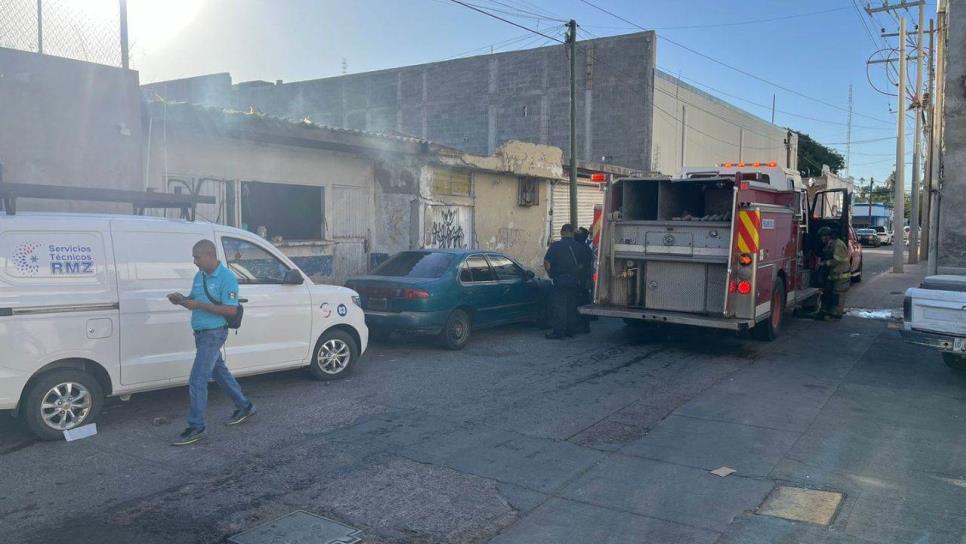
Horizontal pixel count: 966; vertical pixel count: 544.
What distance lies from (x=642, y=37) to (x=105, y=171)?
22660 millimetres

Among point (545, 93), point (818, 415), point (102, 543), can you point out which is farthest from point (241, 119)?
point (545, 93)

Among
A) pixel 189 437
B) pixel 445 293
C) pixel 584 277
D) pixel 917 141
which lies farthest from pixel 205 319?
pixel 917 141

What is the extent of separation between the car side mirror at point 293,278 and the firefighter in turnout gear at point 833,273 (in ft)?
32.6

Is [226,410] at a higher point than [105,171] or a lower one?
lower

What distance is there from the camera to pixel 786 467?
5.64m

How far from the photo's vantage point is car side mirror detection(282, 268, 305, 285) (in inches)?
308

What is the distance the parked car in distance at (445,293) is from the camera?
9.84m

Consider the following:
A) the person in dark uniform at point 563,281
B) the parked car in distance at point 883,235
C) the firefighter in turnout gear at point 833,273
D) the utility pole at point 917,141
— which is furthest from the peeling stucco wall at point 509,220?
the parked car in distance at point 883,235

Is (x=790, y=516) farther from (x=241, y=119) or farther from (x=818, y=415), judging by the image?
(x=241, y=119)

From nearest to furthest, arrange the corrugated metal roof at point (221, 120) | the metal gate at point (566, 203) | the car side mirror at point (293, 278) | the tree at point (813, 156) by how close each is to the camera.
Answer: the car side mirror at point (293, 278) < the corrugated metal roof at point (221, 120) < the metal gate at point (566, 203) < the tree at point (813, 156)

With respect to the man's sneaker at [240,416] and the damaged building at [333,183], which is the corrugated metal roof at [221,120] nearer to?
the damaged building at [333,183]

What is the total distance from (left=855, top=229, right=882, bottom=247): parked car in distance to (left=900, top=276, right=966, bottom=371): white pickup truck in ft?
133

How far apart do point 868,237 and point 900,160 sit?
2225 cm

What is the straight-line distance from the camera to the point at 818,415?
281 inches
